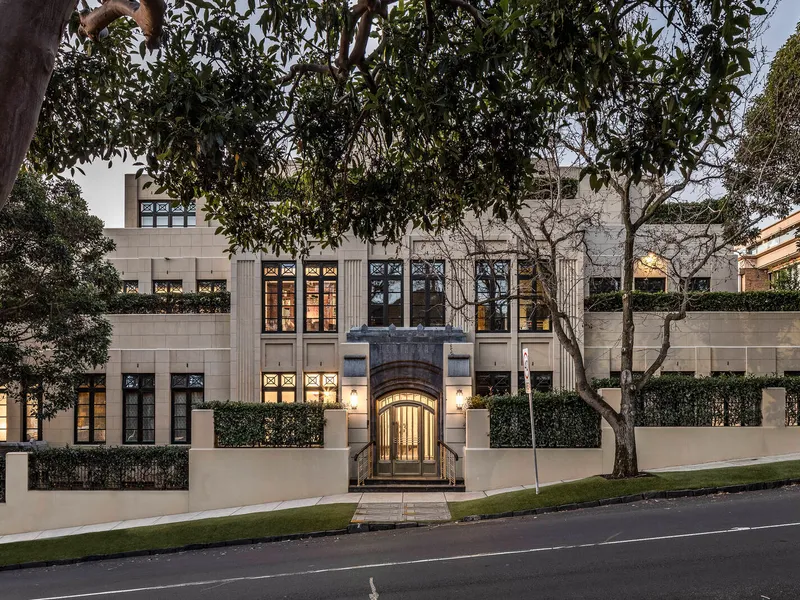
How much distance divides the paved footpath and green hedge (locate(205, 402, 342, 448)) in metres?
1.56

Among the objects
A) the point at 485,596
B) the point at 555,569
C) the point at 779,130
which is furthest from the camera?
the point at 779,130

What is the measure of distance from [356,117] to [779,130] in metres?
11.2

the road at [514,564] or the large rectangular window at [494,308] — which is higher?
the large rectangular window at [494,308]

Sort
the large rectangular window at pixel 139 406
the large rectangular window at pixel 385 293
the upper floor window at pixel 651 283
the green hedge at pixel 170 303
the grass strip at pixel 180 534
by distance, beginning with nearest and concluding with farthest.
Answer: the grass strip at pixel 180 534 < the large rectangular window at pixel 385 293 < the large rectangular window at pixel 139 406 < the green hedge at pixel 170 303 < the upper floor window at pixel 651 283

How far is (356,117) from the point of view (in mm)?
8961

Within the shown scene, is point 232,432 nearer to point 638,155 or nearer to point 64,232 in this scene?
point 64,232

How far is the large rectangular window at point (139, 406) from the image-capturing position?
21391mm

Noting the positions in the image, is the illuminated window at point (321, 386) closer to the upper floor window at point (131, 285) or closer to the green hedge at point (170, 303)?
the green hedge at point (170, 303)

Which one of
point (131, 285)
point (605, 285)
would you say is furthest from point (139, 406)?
point (605, 285)

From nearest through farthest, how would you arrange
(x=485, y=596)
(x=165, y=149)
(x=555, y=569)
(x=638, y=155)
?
(x=638, y=155) < (x=165, y=149) < (x=485, y=596) < (x=555, y=569)

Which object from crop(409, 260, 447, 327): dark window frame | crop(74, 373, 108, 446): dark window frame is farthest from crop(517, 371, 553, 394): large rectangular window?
crop(74, 373, 108, 446): dark window frame

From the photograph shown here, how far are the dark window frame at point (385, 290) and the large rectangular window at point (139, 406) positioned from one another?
765 centimetres

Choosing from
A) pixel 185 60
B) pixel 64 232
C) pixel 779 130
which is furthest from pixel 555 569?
pixel 64 232

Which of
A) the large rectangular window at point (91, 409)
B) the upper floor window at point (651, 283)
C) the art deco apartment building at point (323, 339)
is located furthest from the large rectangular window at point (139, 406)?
the upper floor window at point (651, 283)
